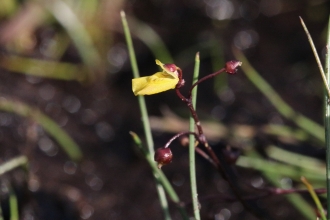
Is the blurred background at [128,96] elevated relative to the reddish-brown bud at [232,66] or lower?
→ lower

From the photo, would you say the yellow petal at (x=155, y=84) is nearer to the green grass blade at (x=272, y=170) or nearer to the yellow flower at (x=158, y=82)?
the yellow flower at (x=158, y=82)

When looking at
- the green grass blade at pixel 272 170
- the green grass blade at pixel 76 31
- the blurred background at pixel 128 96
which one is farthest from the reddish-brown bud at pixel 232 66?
the green grass blade at pixel 76 31

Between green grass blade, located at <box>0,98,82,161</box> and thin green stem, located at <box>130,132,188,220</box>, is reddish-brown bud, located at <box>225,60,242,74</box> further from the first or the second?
green grass blade, located at <box>0,98,82,161</box>

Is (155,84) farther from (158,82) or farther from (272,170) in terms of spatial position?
(272,170)

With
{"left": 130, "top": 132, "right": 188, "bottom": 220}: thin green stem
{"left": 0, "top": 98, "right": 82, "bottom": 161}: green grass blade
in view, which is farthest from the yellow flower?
{"left": 0, "top": 98, "right": 82, "bottom": 161}: green grass blade

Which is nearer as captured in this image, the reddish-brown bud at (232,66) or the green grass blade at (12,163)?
the reddish-brown bud at (232,66)

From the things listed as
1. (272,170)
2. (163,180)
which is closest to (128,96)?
(272,170)


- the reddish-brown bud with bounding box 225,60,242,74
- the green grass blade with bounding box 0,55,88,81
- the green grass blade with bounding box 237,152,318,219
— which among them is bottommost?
the green grass blade with bounding box 237,152,318,219
